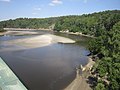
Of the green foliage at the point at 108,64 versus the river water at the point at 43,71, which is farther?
the river water at the point at 43,71

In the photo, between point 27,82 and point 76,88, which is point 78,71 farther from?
point 27,82

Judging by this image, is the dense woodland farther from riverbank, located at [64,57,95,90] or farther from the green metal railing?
the green metal railing

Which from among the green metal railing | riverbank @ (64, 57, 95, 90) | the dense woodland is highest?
the green metal railing

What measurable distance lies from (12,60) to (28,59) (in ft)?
15.6

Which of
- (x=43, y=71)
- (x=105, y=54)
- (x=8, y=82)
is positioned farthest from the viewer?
(x=105, y=54)

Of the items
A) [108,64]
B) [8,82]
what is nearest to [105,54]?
[108,64]

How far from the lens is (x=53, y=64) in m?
50.3

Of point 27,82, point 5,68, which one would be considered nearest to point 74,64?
A: point 27,82

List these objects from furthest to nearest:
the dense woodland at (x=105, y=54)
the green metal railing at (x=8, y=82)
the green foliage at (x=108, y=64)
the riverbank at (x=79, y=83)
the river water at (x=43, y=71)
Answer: the river water at (x=43, y=71), the riverbank at (x=79, y=83), the dense woodland at (x=105, y=54), the green foliage at (x=108, y=64), the green metal railing at (x=8, y=82)

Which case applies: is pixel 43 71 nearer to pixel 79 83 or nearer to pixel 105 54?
pixel 79 83

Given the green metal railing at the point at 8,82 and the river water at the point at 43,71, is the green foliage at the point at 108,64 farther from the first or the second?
the green metal railing at the point at 8,82

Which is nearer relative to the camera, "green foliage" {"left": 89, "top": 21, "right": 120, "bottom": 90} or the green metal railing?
the green metal railing

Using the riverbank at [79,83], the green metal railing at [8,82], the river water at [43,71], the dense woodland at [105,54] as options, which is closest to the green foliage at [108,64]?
the dense woodland at [105,54]

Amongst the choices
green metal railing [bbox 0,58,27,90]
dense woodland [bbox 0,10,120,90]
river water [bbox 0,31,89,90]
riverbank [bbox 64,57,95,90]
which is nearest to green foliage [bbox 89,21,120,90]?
dense woodland [bbox 0,10,120,90]
